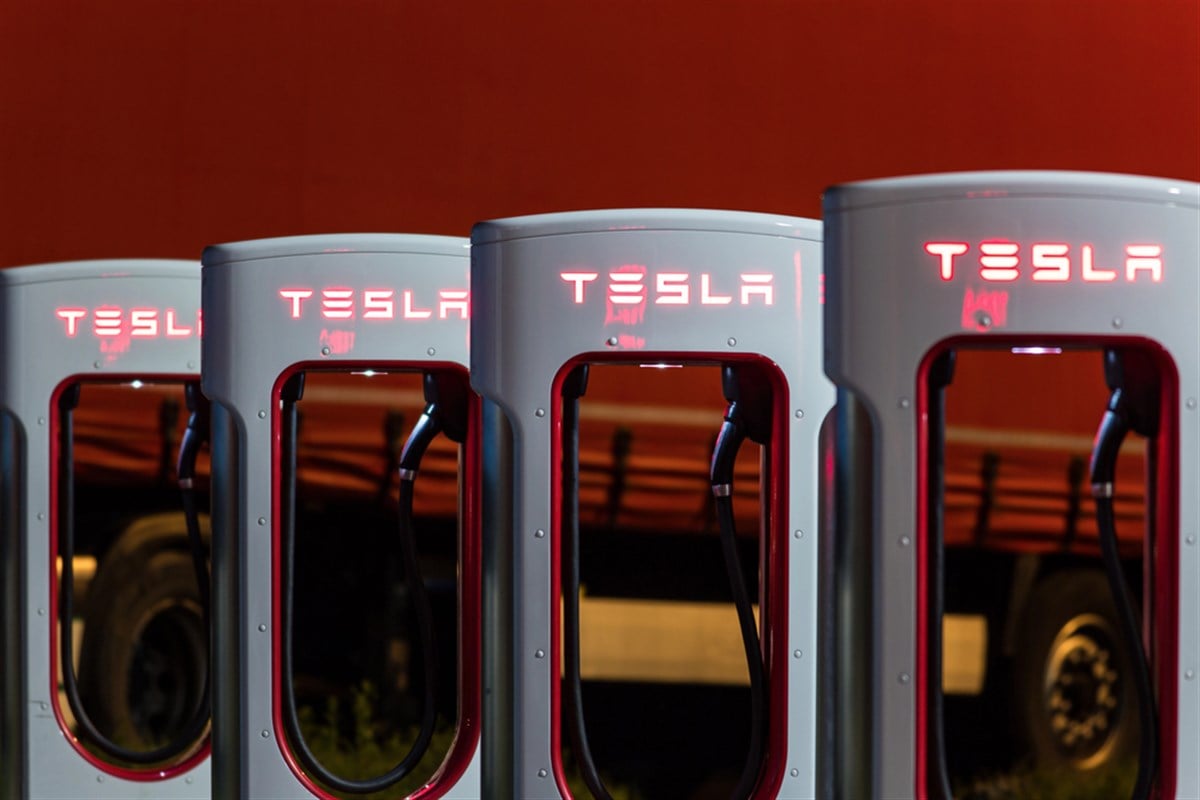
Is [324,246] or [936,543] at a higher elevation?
[324,246]

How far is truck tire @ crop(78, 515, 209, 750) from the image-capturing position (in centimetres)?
552

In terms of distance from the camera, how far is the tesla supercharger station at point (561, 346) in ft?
10.3

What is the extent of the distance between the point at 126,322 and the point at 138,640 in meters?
1.62

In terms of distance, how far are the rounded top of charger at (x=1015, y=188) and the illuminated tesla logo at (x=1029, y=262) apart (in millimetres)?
82

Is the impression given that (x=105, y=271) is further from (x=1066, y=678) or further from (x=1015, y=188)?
(x=1066, y=678)

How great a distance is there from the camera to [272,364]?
3.50m

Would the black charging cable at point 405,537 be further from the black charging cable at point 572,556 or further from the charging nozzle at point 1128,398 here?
the charging nozzle at point 1128,398

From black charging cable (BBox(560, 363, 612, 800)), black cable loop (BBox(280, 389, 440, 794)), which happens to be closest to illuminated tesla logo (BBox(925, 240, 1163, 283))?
black charging cable (BBox(560, 363, 612, 800))

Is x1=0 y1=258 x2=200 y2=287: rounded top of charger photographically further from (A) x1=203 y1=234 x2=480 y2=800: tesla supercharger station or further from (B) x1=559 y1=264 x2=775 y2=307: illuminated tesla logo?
(B) x1=559 y1=264 x2=775 y2=307: illuminated tesla logo

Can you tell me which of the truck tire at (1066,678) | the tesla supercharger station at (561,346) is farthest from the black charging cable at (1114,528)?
the truck tire at (1066,678)

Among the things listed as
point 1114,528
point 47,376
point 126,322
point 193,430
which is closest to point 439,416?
point 193,430

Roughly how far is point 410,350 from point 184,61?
2.96m

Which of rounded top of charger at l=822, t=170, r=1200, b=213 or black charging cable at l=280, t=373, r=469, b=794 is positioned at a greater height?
rounded top of charger at l=822, t=170, r=1200, b=213

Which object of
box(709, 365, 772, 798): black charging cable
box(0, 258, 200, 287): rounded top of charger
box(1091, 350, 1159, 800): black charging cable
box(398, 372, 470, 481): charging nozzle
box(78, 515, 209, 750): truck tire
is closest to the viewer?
box(1091, 350, 1159, 800): black charging cable
